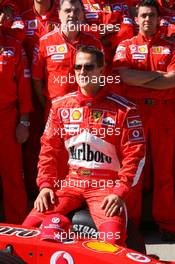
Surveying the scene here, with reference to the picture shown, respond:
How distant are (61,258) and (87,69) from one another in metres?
1.32

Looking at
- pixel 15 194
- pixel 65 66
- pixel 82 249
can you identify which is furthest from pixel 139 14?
pixel 82 249

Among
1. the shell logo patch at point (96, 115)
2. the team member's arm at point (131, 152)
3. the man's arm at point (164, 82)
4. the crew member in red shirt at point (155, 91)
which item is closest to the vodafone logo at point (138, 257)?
the team member's arm at point (131, 152)

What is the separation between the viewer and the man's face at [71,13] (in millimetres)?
4793

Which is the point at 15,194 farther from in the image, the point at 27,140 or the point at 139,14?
the point at 139,14

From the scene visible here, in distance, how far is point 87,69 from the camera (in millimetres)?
3941

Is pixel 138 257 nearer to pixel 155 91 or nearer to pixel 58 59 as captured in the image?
pixel 155 91

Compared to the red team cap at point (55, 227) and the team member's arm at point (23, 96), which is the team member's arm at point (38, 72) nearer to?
Result: the team member's arm at point (23, 96)

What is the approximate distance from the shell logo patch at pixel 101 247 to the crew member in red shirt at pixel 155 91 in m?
1.64

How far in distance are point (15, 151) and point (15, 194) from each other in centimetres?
37

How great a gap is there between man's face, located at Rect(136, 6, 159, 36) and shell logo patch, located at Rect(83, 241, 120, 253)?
85.0 inches

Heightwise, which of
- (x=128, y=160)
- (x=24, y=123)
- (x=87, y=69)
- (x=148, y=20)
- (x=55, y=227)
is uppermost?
(x=148, y=20)

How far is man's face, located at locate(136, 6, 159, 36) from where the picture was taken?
4.82 m

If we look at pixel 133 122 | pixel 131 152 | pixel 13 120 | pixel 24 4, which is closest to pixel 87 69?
pixel 133 122

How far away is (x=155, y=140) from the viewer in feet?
16.4
